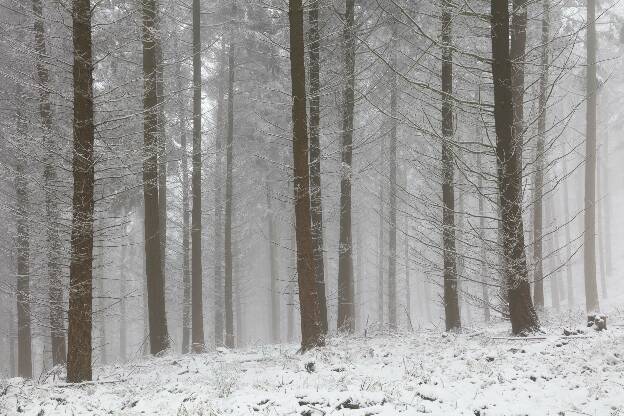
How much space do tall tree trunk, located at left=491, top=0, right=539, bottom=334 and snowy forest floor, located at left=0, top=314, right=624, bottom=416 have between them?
0.70m

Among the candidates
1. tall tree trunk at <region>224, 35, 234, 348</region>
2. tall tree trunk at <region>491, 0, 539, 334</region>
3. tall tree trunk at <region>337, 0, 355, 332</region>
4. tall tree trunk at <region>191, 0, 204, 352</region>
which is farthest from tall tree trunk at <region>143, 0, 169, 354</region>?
tall tree trunk at <region>491, 0, 539, 334</region>

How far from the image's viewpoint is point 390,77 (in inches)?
601

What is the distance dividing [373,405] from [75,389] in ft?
15.2

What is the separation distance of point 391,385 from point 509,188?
4.17 m

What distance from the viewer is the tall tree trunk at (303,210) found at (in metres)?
9.38

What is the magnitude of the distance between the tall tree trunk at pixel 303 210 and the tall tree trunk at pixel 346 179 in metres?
3.53

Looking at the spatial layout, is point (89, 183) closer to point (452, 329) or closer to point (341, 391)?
point (341, 391)

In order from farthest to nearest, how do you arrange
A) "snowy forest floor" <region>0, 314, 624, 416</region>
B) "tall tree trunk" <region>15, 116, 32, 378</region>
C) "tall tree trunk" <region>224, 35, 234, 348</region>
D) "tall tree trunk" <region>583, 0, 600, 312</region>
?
"tall tree trunk" <region>224, 35, 234, 348</region> < "tall tree trunk" <region>583, 0, 600, 312</region> < "tall tree trunk" <region>15, 116, 32, 378</region> < "snowy forest floor" <region>0, 314, 624, 416</region>

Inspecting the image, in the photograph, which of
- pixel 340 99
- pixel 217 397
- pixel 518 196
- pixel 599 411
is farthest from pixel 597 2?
pixel 217 397

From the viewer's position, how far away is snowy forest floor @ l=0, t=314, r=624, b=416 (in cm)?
559

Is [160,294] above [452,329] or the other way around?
above

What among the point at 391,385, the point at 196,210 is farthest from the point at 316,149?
the point at 391,385

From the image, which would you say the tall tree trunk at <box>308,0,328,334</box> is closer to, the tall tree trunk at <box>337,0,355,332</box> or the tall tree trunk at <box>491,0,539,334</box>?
the tall tree trunk at <box>337,0,355,332</box>

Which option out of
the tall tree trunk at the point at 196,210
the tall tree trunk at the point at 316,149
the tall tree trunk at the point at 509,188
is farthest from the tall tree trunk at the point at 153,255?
the tall tree trunk at the point at 509,188
